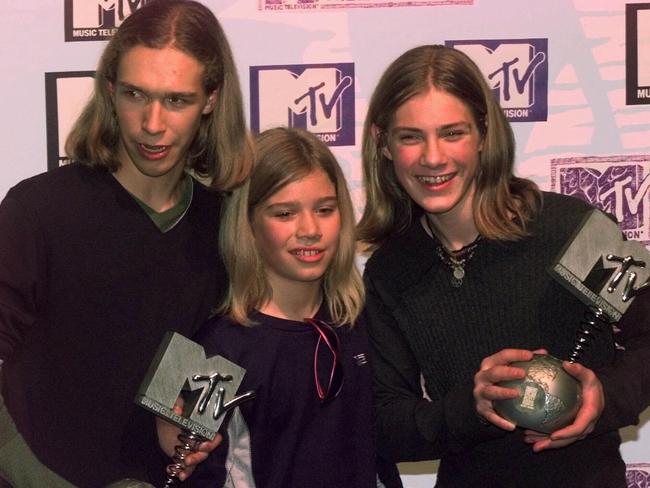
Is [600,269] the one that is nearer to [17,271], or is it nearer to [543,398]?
[543,398]

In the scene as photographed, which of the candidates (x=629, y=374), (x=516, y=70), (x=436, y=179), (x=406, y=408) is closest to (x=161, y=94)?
(x=436, y=179)

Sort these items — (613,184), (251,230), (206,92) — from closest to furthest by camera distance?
(206,92) < (251,230) < (613,184)

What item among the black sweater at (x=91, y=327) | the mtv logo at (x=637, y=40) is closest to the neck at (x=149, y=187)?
the black sweater at (x=91, y=327)

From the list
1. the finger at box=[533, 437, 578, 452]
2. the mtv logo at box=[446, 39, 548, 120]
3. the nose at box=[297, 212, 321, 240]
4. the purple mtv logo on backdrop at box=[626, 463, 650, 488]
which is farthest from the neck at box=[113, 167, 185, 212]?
the purple mtv logo on backdrop at box=[626, 463, 650, 488]

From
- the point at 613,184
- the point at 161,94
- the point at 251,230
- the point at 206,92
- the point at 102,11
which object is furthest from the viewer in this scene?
the point at 613,184

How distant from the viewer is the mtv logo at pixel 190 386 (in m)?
1.92

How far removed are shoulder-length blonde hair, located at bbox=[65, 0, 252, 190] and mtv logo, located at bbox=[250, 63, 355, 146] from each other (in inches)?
22.3

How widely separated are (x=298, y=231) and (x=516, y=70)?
3.10 ft

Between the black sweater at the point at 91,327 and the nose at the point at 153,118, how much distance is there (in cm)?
16

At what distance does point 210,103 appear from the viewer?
215 centimetres

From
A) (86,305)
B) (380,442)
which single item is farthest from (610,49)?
(86,305)

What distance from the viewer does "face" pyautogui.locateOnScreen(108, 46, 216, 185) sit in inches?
79.4

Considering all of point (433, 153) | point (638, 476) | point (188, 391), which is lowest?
point (638, 476)

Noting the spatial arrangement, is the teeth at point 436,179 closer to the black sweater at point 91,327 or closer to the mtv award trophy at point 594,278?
the mtv award trophy at point 594,278
